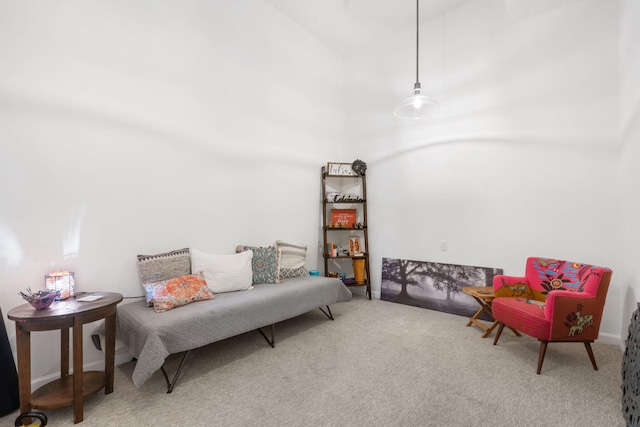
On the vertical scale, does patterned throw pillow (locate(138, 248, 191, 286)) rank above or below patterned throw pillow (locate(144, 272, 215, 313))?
above

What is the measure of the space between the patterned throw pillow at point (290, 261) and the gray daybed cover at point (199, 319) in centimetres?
46

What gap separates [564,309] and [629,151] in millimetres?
1419

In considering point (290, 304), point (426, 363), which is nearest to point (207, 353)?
point (290, 304)

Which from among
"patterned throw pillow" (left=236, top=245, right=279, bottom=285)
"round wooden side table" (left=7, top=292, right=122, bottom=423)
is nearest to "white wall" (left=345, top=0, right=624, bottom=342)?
"patterned throw pillow" (left=236, top=245, right=279, bottom=285)

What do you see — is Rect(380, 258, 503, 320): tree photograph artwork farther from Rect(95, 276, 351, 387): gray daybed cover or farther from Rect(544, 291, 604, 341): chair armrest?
Rect(95, 276, 351, 387): gray daybed cover

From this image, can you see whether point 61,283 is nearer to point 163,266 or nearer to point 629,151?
point 163,266

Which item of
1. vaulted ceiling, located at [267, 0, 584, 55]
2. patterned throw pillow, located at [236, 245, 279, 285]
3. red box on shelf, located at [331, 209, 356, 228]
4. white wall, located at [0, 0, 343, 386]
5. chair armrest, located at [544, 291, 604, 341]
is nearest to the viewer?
white wall, located at [0, 0, 343, 386]

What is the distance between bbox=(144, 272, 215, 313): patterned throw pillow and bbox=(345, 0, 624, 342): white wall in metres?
2.64

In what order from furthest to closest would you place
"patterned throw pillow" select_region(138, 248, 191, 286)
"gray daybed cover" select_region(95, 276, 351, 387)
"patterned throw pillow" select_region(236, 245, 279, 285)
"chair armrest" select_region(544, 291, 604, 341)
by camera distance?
"patterned throw pillow" select_region(236, 245, 279, 285), "patterned throw pillow" select_region(138, 248, 191, 286), "chair armrest" select_region(544, 291, 604, 341), "gray daybed cover" select_region(95, 276, 351, 387)

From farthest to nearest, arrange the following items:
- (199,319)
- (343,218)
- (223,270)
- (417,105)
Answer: (343,218) < (417,105) < (223,270) < (199,319)

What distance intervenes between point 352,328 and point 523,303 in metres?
1.59

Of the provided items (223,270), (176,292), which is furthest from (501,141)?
(176,292)

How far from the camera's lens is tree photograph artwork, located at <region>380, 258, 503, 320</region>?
12.0 ft

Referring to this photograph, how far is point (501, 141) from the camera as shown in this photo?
354cm
